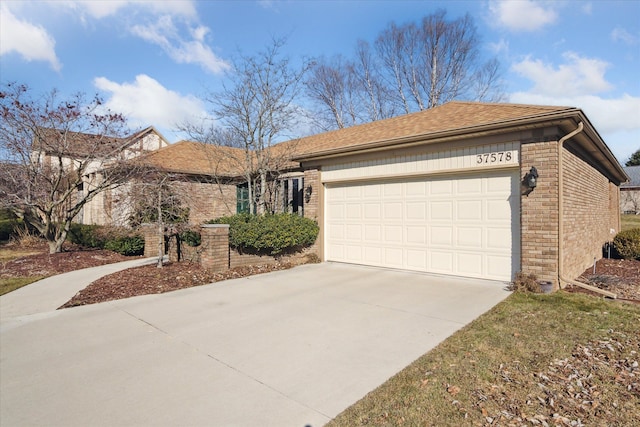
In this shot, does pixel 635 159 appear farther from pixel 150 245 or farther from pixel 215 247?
pixel 150 245

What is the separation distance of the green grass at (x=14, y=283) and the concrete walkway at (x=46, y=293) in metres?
0.19

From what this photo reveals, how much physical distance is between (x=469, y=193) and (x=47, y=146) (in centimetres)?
1249

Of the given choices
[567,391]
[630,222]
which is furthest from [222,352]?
[630,222]

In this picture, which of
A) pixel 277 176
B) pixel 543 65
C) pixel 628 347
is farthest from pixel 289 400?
pixel 543 65

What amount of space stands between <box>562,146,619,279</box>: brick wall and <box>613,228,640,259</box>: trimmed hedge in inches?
17.7

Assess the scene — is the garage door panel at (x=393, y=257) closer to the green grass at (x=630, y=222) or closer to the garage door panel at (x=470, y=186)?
the garage door panel at (x=470, y=186)

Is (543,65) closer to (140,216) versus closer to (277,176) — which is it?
(277,176)

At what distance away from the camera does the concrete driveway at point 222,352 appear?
117 inches

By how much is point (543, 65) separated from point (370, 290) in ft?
44.2

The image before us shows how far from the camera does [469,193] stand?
295 inches

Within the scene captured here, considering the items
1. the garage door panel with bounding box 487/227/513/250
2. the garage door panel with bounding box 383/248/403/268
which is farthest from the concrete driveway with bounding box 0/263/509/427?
the garage door panel with bounding box 383/248/403/268

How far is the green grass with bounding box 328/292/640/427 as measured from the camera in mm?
2770

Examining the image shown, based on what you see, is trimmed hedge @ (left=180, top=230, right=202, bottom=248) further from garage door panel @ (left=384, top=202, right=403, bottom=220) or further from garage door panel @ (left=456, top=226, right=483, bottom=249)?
garage door panel @ (left=456, top=226, right=483, bottom=249)

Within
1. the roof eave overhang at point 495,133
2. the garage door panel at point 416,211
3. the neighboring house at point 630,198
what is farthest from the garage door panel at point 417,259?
the neighboring house at point 630,198
